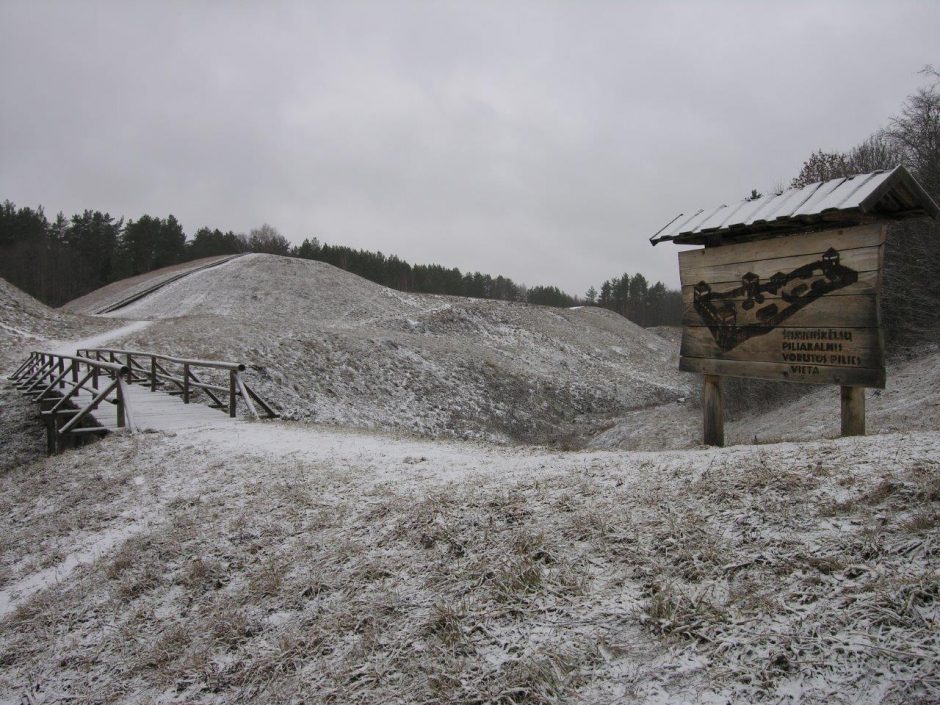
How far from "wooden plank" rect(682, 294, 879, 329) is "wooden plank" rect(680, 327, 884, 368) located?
0.26 ft

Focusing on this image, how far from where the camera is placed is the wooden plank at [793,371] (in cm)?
645

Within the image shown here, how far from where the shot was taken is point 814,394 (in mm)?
16016

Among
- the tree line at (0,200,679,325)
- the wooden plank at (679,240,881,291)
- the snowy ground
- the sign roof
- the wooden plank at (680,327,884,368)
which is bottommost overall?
the snowy ground

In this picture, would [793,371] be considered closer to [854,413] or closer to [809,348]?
[809,348]

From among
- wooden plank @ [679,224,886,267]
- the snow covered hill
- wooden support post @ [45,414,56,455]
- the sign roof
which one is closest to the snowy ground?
wooden plank @ [679,224,886,267]

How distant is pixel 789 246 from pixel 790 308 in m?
0.86

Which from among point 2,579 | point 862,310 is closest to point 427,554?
point 2,579

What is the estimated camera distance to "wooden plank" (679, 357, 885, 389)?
21.2 ft

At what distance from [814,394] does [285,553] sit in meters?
16.6

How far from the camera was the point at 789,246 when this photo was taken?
7.12m

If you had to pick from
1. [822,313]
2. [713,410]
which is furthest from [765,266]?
[713,410]

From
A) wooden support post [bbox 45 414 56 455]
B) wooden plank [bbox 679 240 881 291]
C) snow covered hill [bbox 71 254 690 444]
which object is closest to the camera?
wooden plank [bbox 679 240 881 291]

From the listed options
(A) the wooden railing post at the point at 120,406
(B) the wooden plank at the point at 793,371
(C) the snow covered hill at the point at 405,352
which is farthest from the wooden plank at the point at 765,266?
(C) the snow covered hill at the point at 405,352

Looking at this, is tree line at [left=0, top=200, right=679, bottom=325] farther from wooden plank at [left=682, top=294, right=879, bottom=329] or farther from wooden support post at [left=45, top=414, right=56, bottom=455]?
wooden plank at [left=682, top=294, right=879, bottom=329]
